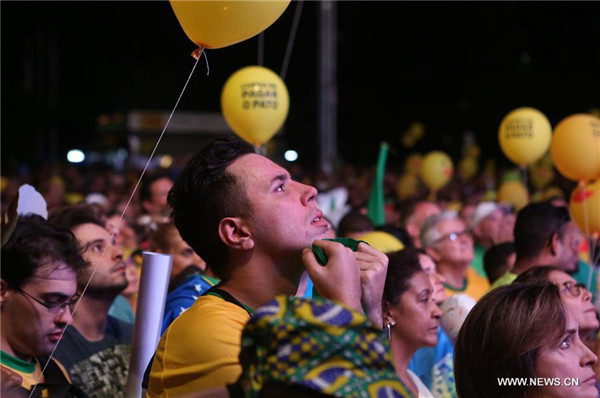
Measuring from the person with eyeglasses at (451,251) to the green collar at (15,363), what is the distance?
332cm

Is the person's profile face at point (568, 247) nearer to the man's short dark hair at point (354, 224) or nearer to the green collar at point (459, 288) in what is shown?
the green collar at point (459, 288)

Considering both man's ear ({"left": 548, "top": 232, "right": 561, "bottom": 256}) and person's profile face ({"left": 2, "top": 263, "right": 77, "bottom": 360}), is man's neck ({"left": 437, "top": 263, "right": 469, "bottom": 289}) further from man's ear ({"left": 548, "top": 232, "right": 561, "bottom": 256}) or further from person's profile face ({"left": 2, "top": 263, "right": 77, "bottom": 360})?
person's profile face ({"left": 2, "top": 263, "right": 77, "bottom": 360})

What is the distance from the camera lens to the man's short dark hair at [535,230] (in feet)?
16.2

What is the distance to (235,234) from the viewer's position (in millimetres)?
2225

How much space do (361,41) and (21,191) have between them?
20.5m

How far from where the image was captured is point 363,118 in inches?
949

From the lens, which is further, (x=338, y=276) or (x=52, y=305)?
(x=52, y=305)

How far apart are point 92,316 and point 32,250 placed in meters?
0.93

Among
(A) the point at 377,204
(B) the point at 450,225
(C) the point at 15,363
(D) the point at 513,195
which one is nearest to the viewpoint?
(C) the point at 15,363

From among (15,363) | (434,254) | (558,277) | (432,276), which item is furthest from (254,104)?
(15,363)

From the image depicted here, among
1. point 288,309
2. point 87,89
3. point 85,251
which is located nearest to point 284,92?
point 85,251

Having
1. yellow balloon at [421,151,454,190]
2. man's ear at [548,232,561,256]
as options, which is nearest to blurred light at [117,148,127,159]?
yellow balloon at [421,151,454,190]

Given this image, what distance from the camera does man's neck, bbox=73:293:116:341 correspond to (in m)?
3.89

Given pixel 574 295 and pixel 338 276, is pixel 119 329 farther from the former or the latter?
pixel 338 276
